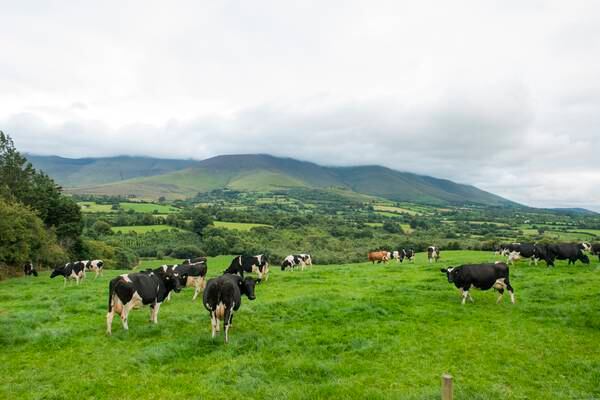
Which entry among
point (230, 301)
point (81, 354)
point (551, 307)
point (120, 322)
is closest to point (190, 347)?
point (230, 301)

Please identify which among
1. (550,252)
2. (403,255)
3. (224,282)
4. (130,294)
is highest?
(550,252)

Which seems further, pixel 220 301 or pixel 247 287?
pixel 247 287

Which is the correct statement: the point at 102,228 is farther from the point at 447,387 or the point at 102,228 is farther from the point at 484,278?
the point at 447,387

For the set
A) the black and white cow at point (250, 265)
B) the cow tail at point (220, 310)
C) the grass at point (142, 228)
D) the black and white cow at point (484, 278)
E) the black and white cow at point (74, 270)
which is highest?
the black and white cow at point (484, 278)

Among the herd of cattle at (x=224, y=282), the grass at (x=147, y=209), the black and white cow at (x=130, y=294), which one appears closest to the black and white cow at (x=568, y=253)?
the herd of cattle at (x=224, y=282)

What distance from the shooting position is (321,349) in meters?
12.0

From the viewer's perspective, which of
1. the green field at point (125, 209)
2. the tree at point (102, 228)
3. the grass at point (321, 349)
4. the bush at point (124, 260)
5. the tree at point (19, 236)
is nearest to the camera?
the grass at point (321, 349)

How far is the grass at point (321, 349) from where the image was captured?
9344mm

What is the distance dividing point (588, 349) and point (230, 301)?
11.7 m

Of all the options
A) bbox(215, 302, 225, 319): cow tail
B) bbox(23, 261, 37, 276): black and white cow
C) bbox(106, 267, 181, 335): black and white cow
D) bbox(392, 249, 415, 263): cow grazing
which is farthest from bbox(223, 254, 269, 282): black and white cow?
bbox(23, 261, 37, 276): black and white cow

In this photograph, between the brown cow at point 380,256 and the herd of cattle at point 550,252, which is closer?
the herd of cattle at point 550,252

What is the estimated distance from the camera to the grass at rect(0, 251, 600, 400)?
9344mm

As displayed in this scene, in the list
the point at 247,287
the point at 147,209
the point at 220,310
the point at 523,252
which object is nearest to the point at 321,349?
the point at 220,310

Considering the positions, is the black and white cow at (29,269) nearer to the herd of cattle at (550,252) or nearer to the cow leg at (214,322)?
the cow leg at (214,322)
